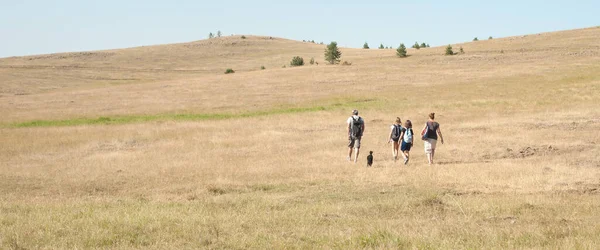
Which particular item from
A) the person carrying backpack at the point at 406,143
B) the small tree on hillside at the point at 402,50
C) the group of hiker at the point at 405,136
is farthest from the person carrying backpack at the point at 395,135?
the small tree on hillside at the point at 402,50

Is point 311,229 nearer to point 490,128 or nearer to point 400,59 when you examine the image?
point 490,128

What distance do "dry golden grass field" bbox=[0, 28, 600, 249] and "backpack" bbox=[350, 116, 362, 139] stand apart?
0.99 m

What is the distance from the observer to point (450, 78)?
54969 millimetres

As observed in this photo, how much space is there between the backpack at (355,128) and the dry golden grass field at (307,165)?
0.99 m

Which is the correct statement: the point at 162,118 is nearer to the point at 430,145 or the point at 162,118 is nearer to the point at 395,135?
the point at 395,135

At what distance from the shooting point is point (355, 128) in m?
20.7

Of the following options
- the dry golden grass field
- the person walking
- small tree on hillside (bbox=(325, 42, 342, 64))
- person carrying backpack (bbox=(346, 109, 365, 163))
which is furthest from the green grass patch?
small tree on hillside (bbox=(325, 42, 342, 64))

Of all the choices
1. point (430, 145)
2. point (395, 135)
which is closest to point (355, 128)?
point (395, 135)

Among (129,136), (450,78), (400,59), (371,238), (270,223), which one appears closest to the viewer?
(371,238)

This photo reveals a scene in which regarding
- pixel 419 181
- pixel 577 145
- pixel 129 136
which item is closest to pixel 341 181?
pixel 419 181

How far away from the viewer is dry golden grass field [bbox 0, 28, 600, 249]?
29.4 feet

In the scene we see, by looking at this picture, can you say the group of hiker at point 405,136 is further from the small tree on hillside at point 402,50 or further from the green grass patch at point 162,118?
the small tree on hillside at point 402,50

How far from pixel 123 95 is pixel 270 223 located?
50115 mm

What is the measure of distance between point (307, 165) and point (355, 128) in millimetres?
2579
